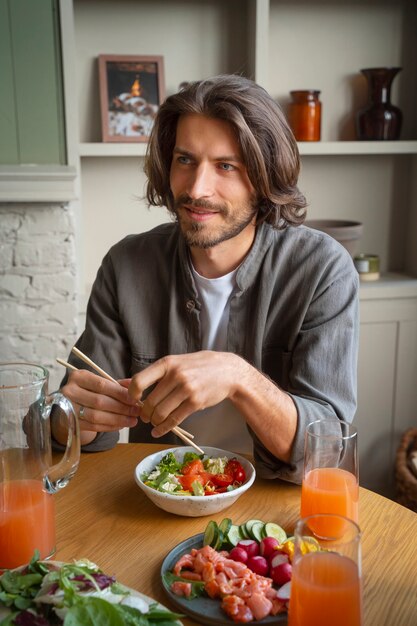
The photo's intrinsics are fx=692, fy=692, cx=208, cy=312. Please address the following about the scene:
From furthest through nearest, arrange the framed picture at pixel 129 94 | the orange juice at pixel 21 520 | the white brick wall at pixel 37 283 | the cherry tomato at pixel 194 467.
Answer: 1. the framed picture at pixel 129 94
2. the white brick wall at pixel 37 283
3. the cherry tomato at pixel 194 467
4. the orange juice at pixel 21 520

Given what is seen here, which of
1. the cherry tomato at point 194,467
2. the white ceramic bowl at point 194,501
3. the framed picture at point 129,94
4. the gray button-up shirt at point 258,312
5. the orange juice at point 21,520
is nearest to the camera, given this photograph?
the orange juice at point 21,520

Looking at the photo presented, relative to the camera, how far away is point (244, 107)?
5.53 ft

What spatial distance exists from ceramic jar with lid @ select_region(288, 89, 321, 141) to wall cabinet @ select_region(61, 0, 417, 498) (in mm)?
89

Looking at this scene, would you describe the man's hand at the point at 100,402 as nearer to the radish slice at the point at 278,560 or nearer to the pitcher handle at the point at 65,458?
the pitcher handle at the point at 65,458

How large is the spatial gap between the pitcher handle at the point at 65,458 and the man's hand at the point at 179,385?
0.16 metres

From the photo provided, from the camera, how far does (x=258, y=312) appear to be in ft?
5.59

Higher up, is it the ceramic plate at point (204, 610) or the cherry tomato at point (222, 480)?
the cherry tomato at point (222, 480)

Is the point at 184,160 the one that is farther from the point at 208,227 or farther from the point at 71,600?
the point at 71,600

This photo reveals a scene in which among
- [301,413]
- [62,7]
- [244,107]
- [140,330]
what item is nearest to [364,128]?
[62,7]

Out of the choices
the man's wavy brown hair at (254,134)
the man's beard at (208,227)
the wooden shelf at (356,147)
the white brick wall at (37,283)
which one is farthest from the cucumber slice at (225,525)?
the wooden shelf at (356,147)

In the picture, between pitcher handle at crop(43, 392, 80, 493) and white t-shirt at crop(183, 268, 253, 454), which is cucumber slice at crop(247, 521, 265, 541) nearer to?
pitcher handle at crop(43, 392, 80, 493)

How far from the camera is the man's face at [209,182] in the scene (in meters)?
1.67

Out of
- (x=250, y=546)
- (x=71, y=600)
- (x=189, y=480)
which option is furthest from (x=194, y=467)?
(x=71, y=600)

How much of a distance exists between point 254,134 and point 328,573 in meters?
1.17
